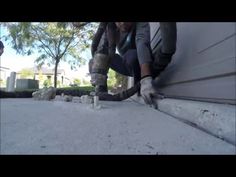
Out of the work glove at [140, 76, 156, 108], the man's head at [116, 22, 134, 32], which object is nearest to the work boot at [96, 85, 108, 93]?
the man's head at [116, 22, 134, 32]

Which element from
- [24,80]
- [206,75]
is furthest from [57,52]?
[206,75]

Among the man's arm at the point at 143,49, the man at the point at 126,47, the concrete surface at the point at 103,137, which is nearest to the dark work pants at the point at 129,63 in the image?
the man at the point at 126,47

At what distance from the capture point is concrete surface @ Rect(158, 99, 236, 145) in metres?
0.78

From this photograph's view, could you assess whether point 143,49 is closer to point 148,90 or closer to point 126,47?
point 148,90

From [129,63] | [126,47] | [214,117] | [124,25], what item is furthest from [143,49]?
[214,117]

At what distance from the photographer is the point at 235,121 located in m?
0.75

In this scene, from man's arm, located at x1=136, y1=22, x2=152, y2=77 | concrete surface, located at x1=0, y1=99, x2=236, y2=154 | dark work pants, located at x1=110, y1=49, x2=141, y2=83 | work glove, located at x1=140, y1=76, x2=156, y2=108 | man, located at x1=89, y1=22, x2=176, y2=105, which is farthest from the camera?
dark work pants, located at x1=110, y1=49, x2=141, y2=83

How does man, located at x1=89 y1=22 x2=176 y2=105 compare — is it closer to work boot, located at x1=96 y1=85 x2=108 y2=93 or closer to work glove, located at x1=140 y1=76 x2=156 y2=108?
work boot, located at x1=96 y1=85 x2=108 y2=93

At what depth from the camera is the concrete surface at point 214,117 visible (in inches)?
30.6

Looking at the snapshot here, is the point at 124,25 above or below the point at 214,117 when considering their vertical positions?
above

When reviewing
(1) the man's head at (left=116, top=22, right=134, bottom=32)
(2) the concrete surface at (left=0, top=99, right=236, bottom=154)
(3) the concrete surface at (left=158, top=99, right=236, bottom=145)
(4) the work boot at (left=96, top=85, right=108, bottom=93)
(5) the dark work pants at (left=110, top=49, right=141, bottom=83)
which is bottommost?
(2) the concrete surface at (left=0, top=99, right=236, bottom=154)

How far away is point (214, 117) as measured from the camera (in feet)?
2.94
